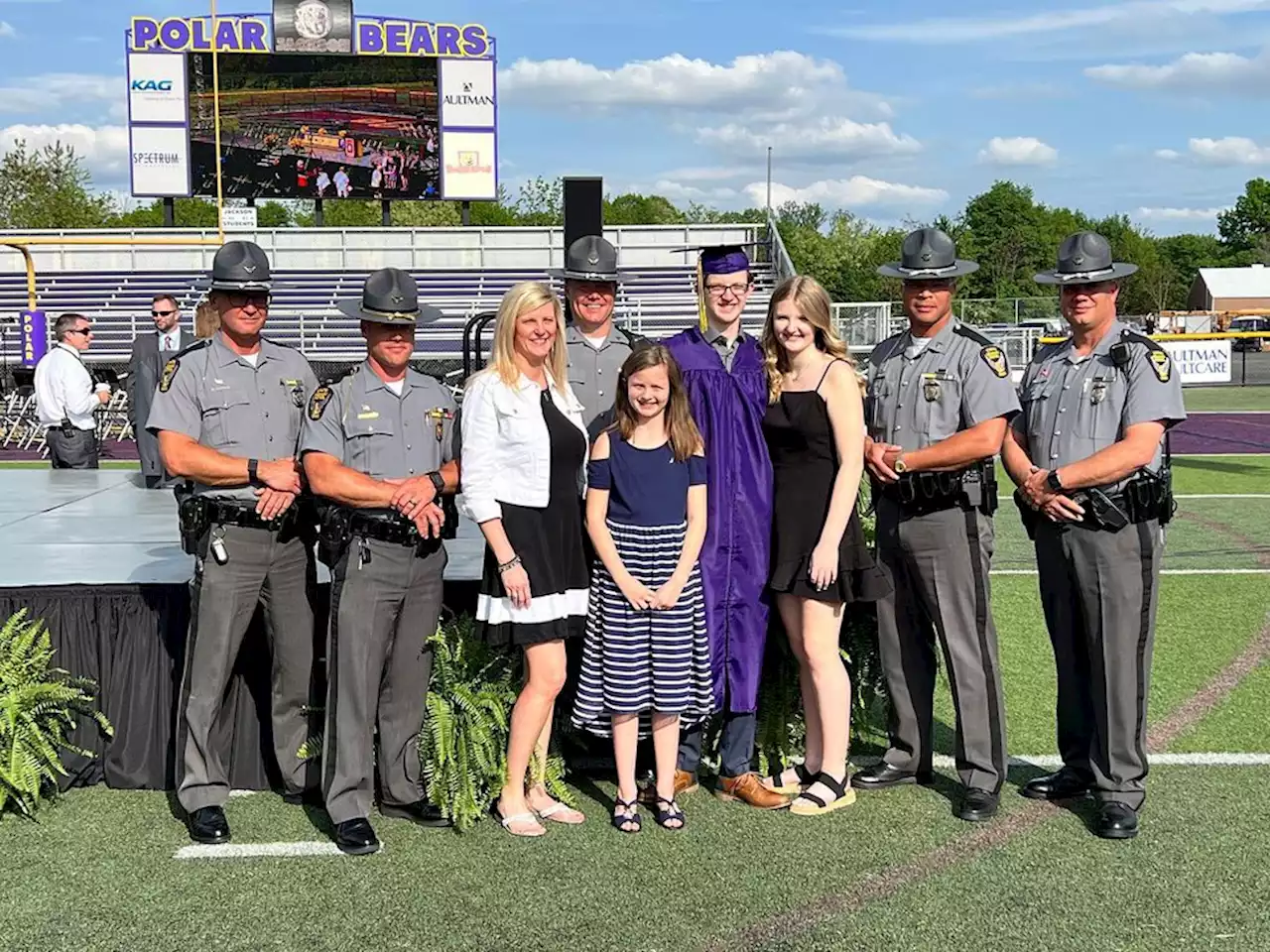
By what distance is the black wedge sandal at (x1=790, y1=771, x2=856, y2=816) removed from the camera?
14.2 feet

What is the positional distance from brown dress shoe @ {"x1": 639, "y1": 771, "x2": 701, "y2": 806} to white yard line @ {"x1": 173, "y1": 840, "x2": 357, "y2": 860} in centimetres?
105

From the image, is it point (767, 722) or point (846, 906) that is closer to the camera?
point (846, 906)

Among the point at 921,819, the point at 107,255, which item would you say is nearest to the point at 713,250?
the point at 921,819

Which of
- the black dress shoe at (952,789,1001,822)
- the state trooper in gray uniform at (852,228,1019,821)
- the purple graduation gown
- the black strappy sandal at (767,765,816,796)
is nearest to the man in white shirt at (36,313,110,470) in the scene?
the purple graduation gown

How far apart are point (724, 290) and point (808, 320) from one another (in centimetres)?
30

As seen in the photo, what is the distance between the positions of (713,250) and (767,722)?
65.9 inches

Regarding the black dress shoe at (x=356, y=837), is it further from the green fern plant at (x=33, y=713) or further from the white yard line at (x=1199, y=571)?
the white yard line at (x=1199, y=571)

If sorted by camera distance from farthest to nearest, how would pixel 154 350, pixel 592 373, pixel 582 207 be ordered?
pixel 154 350 < pixel 582 207 < pixel 592 373

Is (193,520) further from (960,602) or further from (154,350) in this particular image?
(154,350)

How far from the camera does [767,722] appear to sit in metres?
4.59

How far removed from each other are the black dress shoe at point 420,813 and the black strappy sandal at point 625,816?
546mm

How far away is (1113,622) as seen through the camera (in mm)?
4164

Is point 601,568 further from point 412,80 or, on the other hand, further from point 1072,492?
point 412,80

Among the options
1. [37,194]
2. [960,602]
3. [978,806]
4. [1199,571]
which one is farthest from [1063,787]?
[37,194]
